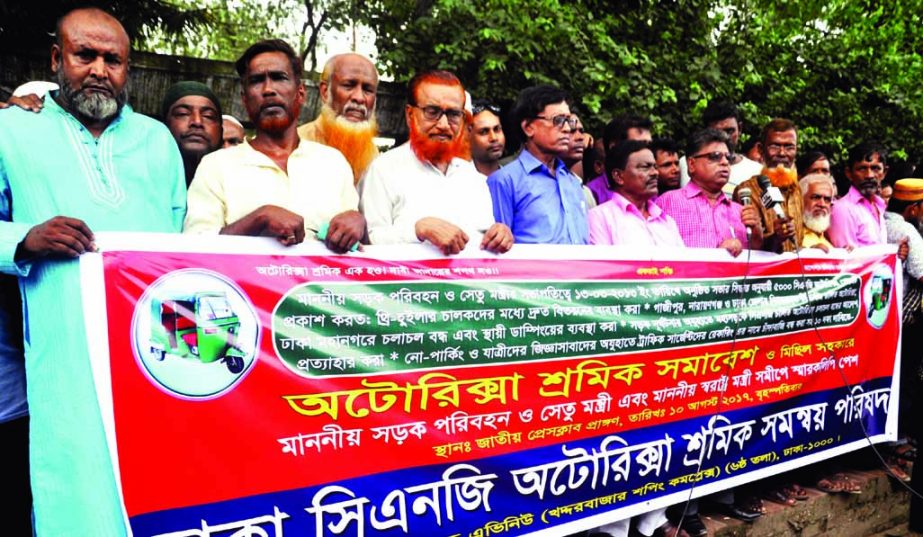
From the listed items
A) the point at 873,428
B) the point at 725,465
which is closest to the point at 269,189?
the point at 725,465

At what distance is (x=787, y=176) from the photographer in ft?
15.7

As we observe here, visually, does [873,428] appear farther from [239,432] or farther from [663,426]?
[239,432]

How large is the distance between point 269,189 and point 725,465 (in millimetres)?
2629

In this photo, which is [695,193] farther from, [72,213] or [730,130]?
[72,213]

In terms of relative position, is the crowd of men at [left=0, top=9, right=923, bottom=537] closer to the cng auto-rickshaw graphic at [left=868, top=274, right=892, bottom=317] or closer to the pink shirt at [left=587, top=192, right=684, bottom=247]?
the pink shirt at [left=587, top=192, right=684, bottom=247]

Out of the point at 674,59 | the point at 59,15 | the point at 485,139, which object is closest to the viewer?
the point at 485,139

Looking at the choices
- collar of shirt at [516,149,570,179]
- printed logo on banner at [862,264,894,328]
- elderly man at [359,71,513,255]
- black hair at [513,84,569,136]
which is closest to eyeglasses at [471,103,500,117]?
black hair at [513,84,569,136]

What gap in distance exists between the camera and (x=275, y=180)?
9.09 feet

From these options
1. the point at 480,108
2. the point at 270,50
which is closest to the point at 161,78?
the point at 480,108

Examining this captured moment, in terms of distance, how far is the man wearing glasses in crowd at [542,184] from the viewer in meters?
3.59

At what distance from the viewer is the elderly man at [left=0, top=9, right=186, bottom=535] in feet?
7.00

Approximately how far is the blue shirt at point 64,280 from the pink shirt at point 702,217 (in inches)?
110

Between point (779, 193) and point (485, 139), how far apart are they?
1.71m

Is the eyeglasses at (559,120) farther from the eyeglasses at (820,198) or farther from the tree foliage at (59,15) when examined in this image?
the tree foliage at (59,15)
